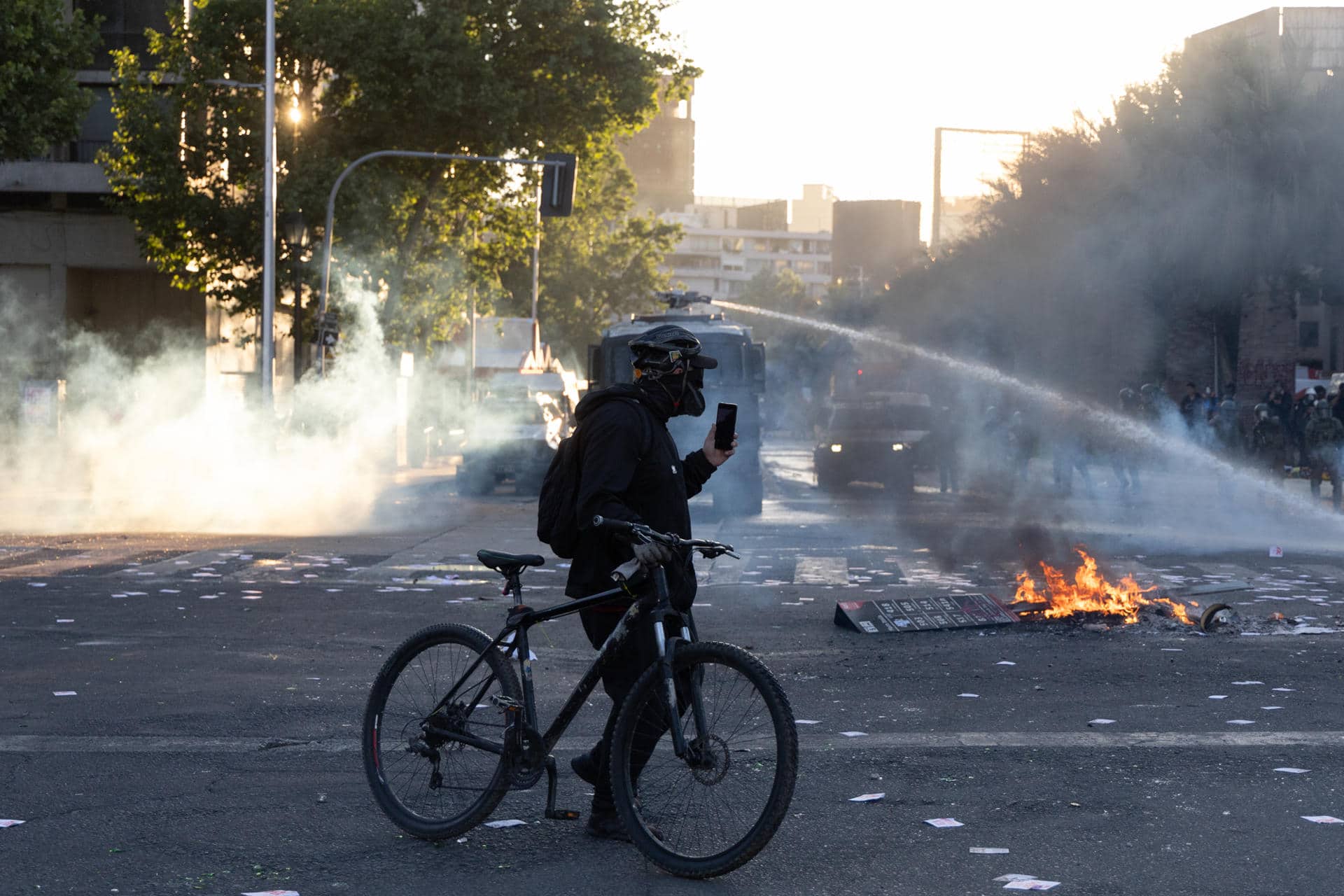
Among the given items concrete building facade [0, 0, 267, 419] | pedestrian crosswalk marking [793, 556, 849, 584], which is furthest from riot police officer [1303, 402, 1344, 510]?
concrete building facade [0, 0, 267, 419]

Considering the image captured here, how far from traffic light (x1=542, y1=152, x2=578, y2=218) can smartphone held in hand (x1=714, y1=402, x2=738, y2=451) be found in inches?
887

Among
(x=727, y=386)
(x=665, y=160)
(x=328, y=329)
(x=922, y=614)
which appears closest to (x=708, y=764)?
(x=922, y=614)

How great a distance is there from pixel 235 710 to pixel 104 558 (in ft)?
25.2

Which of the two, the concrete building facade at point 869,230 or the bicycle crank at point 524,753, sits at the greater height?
the concrete building facade at point 869,230

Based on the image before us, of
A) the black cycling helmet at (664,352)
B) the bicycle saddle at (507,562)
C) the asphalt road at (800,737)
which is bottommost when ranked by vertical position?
the asphalt road at (800,737)

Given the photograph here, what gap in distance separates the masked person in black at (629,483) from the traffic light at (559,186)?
22.5 m

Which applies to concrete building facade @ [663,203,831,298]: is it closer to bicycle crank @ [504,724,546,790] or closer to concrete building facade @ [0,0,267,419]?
concrete building facade @ [0,0,267,419]

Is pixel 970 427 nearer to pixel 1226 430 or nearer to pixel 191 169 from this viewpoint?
pixel 1226 430

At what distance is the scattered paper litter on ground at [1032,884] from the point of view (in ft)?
15.2

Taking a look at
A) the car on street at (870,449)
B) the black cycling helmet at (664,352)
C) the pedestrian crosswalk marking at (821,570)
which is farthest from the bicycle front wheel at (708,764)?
the car on street at (870,449)

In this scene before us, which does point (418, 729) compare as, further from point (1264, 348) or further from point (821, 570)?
point (1264, 348)

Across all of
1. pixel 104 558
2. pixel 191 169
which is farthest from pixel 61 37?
pixel 191 169

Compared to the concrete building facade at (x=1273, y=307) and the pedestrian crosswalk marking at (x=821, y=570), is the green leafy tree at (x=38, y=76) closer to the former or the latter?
the pedestrian crosswalk marking at (x=821, y=570)

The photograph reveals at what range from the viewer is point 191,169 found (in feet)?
107
